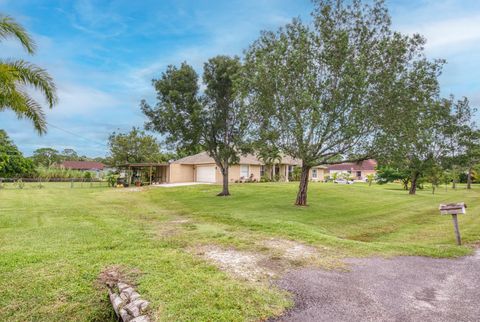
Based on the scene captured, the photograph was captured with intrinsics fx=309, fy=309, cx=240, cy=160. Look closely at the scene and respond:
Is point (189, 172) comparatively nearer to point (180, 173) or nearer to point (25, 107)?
point (180, 173)

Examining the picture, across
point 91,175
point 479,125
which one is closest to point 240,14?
point 479,125

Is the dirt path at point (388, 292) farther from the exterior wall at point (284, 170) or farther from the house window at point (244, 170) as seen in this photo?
the exterior wall at point (284, 170)

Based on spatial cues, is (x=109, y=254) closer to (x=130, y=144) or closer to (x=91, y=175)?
(x=130, y=144)

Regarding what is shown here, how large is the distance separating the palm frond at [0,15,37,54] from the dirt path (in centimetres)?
1051

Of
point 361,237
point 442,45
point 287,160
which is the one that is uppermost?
point 442,45

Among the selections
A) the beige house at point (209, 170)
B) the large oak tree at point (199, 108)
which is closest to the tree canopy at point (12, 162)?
the beige house at point (209, 170)

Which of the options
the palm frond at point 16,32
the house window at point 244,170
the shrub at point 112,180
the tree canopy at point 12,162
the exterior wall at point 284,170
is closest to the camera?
the palm frond at point 16,32

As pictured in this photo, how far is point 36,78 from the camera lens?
34.4 feet

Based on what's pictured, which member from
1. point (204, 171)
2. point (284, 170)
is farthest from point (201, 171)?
point (284, 170)

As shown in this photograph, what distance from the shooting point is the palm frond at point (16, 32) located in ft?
30.1

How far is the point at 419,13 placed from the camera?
13812 mm

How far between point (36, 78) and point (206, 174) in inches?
1019

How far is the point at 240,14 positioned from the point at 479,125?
24.7m

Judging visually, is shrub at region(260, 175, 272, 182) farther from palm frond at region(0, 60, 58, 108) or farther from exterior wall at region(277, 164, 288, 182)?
palm frond at region(0, 60, 58, 108)
